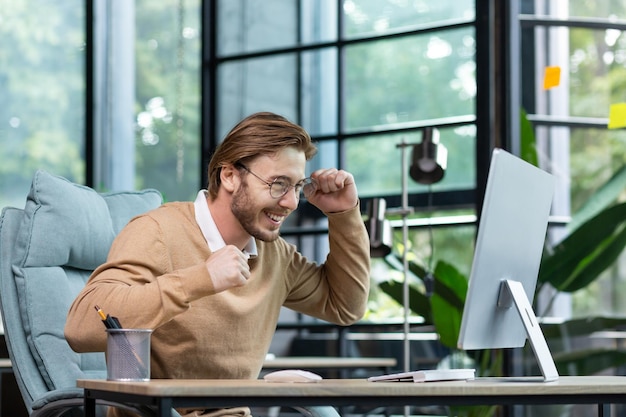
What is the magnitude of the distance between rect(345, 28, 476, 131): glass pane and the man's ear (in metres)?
2.53

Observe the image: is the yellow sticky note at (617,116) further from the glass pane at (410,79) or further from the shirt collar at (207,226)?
the shirt collar at (207,226)

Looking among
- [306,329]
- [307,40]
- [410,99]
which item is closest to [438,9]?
[410,99]

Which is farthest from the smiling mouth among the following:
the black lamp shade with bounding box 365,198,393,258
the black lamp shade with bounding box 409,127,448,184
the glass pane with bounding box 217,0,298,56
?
the glass pane with bounding box 217,0,298,56

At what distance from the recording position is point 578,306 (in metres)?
4.02

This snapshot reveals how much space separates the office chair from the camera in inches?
86.8

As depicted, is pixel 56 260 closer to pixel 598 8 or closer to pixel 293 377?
pixel 293 377

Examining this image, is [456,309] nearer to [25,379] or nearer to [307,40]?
[307,40]

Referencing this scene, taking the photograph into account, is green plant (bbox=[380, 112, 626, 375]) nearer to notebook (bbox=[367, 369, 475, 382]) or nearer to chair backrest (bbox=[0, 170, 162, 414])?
chair backrest (bbox=[0, 170, 162, 414])

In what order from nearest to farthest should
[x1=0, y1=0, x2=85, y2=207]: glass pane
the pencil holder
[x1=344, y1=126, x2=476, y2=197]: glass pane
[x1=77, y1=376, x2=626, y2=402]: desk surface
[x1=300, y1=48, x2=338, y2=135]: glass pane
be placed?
[x1=77, y1=376, x2=626, y2=402]: desk surface < the pencil holder < [x1=344, y1=126, x2=476, y2=197]: glass pane < [x1=300, y1=48, x2=338, y2=135]: glass pane < [x1=0, y1=0, x2=85, y2=207]: glass pane

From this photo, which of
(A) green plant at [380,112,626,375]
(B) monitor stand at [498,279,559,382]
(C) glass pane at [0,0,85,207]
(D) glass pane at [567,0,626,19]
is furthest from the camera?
(C) glass pane at [0,0,85,207]

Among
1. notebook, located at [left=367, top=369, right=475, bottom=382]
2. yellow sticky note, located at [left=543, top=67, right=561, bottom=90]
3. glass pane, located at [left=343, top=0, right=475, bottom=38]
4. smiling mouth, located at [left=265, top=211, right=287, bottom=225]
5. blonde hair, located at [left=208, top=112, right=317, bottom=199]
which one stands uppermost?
glass pane, located at [left=343, top=0, right=475, bottom=38]

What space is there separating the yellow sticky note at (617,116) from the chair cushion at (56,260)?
89.8 inches

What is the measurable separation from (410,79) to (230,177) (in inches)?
107

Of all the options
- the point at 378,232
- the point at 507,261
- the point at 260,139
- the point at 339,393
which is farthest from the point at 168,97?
the point at 339,393
